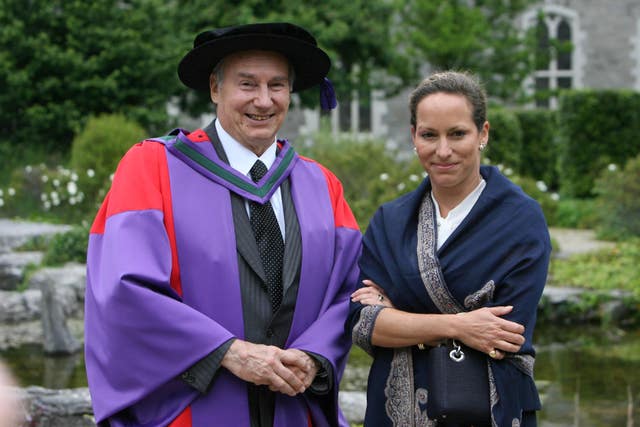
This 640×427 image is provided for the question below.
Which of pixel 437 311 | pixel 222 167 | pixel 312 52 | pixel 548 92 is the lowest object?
pixel 437 311

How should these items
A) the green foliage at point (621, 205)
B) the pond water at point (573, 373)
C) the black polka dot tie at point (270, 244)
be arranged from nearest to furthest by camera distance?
the black polka dot tie at point (270, 244), the pond water at point (573, 373), the green foliage at point (621, 205)

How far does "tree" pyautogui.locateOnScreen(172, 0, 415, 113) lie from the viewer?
14391mm

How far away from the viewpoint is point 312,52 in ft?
10.4

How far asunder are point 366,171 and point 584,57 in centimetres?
1201

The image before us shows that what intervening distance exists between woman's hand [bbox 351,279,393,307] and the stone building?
17160 millimetres

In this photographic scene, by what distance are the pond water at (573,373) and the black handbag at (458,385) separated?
2.77 m

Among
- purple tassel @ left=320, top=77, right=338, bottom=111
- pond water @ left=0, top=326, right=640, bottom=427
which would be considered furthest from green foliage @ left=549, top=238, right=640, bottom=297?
purple tassel @ left=320, top=77, right=338, bottom=111

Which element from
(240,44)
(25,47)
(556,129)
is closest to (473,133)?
(240,44)

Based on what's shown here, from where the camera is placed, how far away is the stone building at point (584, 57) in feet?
66.1

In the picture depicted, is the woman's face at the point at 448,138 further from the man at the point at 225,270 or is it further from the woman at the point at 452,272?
the man at the point at 225,270

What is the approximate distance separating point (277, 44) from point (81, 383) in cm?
372

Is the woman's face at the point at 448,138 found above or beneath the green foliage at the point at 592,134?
beneath

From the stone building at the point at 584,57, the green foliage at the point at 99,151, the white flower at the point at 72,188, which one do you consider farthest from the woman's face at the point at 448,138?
the stone building at the point at 584,57

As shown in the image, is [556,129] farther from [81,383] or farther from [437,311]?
[437,311]
